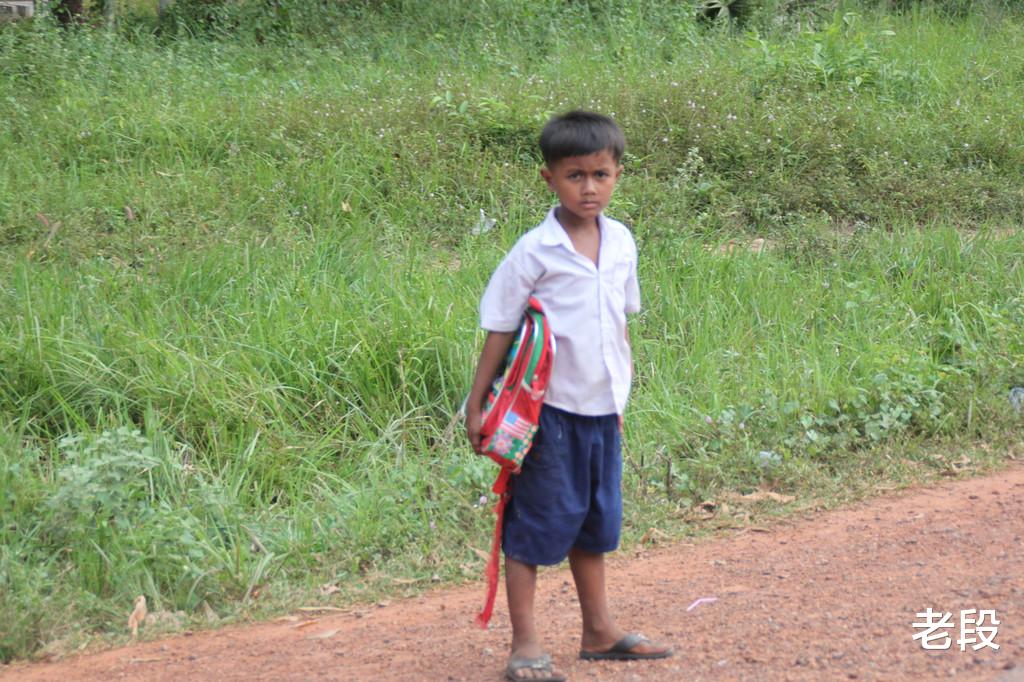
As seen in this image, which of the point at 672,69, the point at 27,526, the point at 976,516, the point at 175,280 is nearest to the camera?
the point at 27,526

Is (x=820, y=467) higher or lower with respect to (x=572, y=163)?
lower

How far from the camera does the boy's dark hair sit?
306 centimetres

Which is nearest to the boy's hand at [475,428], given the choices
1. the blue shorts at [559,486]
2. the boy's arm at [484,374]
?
the boy's arm at [484,374]

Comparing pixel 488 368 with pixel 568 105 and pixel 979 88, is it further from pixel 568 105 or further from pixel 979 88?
pixel 979 88

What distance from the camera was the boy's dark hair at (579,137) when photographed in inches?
120

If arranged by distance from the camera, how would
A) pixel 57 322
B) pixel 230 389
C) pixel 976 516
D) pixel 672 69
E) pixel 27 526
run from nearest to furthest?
pixel 27 526, pixel 976 516, pixel 230 389, pixel 57 322, pixel 672 69

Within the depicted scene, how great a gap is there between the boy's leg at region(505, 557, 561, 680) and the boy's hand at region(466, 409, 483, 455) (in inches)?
13.5

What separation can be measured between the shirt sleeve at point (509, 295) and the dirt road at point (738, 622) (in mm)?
1039

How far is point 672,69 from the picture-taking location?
29.9ft

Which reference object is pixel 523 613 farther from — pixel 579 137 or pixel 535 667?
pixel 579 137

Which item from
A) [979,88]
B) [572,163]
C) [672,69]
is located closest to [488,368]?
[572,163]

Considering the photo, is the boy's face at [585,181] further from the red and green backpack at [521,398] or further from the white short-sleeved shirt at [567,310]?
the red and green backpack at [521,398]

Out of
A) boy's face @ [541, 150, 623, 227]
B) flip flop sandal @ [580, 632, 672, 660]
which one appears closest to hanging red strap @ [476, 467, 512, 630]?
flip flop sandal @ [580, 632, 672, 660]

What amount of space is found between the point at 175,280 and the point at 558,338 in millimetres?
3374
